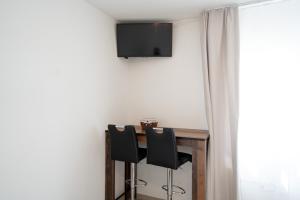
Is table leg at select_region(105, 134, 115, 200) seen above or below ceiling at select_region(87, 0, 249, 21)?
below

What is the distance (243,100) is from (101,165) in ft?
5.86

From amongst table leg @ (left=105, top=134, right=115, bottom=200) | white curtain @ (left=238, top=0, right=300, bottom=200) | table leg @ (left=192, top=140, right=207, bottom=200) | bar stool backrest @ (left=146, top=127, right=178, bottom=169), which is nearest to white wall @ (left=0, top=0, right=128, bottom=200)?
table leg @ (left=105, top=134, right=115, bottom=200)

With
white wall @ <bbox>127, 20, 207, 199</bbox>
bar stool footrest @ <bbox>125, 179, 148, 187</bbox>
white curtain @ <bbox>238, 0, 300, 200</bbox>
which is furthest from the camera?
bar stool footrest @ <bbox>125, 179, 148, 187</bbox>

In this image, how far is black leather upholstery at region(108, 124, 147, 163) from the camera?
2.18m

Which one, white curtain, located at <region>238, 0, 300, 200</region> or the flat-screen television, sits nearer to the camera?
white curtain, located at <region>238, 0, 300, 200</region>

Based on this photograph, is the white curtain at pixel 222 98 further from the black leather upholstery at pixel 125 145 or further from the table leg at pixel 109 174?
the table leg at pixel 109 174

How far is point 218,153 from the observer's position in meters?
2.20

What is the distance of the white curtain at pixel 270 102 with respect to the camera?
1.98m

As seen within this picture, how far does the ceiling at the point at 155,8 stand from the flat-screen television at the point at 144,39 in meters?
0.11

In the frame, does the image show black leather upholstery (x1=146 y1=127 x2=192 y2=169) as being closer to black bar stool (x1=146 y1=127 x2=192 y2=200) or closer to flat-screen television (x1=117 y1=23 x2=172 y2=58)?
black bar stool (x1=146 y1=127 x2=192 y2=200)

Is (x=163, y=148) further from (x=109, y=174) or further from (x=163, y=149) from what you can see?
(x=109, y=174)

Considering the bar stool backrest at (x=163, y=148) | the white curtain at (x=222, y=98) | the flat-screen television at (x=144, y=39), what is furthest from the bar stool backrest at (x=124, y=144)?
the flat-screen television at (x=144, y=39)

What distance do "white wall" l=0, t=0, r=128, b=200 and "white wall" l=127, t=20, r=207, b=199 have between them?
46 cm

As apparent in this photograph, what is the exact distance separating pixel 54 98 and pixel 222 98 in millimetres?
1696
